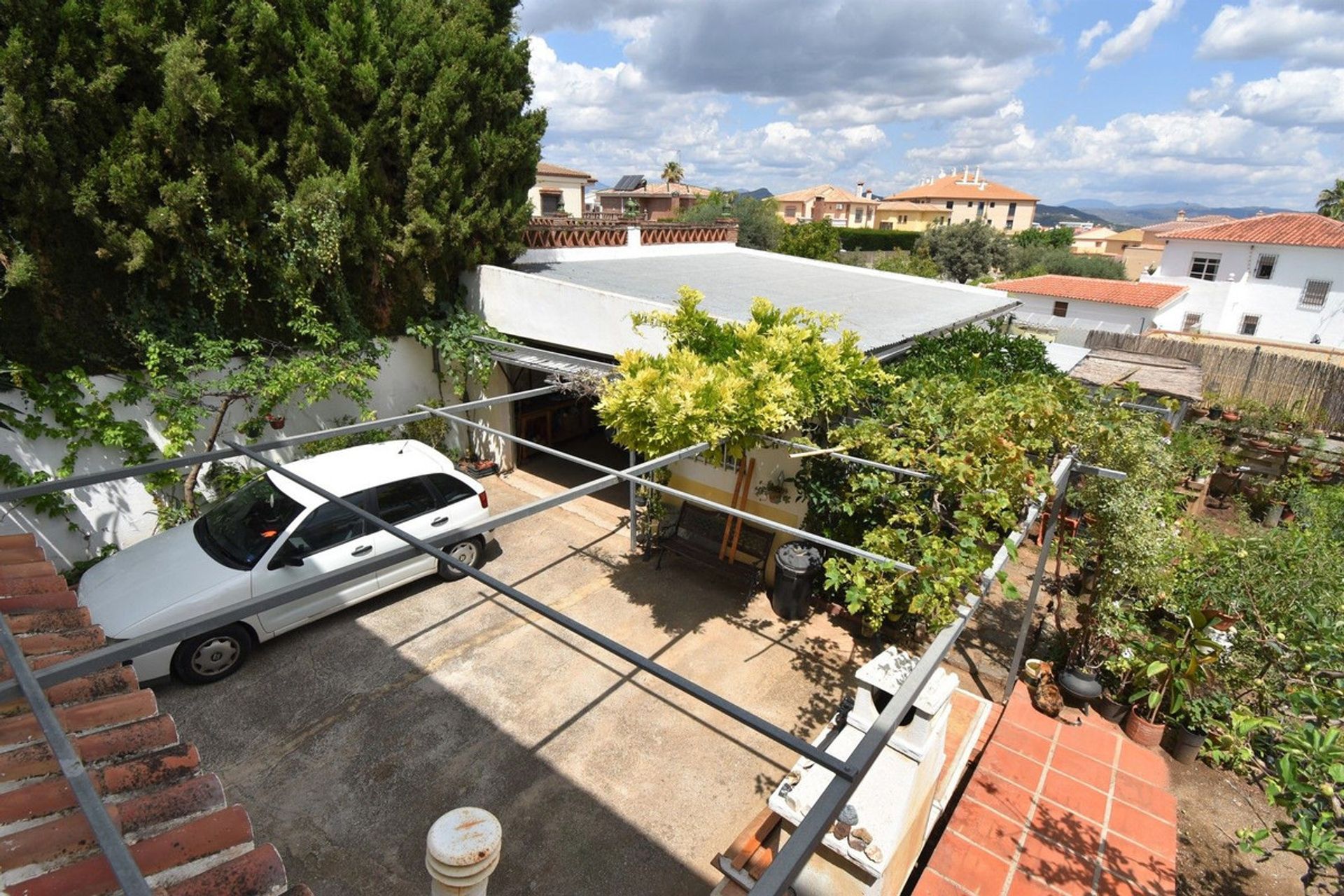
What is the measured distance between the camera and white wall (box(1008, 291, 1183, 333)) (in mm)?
27516

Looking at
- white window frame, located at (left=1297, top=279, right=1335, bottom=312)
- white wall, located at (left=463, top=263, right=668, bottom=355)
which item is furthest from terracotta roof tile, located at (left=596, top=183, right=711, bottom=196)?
white wall, located at (left=463, top=263, right=668, bottom=355)

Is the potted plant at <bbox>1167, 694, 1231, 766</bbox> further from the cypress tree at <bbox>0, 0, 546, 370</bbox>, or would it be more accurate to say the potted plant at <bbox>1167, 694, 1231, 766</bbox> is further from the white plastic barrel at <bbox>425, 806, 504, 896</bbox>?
the cypress tree at <bbox>0, 0, 546, 370</bbox>

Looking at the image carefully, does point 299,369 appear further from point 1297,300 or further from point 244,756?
point 1297,300

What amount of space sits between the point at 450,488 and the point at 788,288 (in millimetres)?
6656

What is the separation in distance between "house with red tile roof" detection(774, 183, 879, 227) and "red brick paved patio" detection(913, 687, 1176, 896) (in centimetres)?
7672

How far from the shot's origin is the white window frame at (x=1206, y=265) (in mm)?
31422

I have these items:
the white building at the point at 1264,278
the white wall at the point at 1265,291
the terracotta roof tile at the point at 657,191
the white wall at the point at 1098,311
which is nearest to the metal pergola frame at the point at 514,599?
the white wall at the point at 1098,311

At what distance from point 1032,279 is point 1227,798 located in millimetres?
31296

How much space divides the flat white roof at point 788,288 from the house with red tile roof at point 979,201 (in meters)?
66.3

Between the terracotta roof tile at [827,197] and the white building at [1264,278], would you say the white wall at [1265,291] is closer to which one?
the white building at [1264,278]

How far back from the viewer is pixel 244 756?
5.08 meters

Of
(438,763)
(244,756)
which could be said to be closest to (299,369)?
(244,756)

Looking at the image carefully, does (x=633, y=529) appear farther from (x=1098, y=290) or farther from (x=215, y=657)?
(x=1098, y=290)

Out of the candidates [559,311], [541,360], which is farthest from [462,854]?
[559,311]
